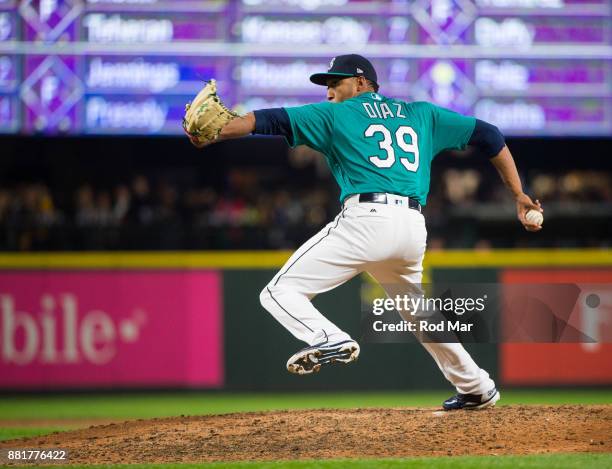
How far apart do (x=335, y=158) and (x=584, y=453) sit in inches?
67.2

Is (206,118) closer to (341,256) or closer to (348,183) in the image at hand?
(348,183)

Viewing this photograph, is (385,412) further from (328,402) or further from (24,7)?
(24,7)

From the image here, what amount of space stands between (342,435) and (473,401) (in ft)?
2.80

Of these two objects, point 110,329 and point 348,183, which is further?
point 110,329

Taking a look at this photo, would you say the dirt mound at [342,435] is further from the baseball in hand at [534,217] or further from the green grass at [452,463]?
the baseball in hand at [534,217]

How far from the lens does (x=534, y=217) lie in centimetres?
495

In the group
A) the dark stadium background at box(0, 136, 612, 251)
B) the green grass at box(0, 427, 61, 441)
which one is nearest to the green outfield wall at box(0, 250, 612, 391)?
the dark stadium background at box(0, 136, 612, 251)

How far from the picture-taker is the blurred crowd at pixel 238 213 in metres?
9.01

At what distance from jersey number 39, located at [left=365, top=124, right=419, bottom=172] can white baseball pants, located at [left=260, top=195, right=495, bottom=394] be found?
17 centimetres

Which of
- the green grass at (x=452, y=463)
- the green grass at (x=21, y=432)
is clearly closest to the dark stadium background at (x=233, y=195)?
the green grass at (x=21, y=432)

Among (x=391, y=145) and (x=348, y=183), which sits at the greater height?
(x=391, y=145)

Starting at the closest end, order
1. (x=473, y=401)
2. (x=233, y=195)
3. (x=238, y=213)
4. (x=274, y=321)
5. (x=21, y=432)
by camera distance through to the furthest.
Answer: (x=473, y=401) → (x=21, y=432) → (x=274, y=321) → (x=238, y=213) → (x=233, y=195)

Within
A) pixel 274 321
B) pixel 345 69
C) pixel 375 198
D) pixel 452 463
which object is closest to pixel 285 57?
pixel 274 321

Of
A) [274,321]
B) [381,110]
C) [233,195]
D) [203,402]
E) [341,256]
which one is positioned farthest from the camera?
Result: [233,195]
